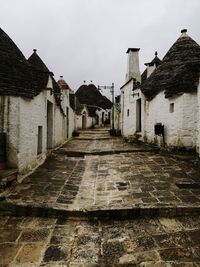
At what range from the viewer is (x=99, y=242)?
389 centimetres

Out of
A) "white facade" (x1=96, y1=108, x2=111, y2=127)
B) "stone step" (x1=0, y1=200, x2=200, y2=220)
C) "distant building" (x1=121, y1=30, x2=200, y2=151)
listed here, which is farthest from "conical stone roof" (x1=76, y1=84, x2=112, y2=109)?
"stone step" (x1=0, y1=200, x2=200, y2=220)

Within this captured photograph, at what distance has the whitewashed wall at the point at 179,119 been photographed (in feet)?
31.0

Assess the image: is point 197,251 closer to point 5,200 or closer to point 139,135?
point 5,200

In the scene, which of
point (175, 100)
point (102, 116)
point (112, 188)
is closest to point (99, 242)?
point (112, 188)

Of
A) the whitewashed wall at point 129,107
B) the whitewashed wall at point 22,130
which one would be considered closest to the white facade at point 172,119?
the whitewashed wall at point 129,107

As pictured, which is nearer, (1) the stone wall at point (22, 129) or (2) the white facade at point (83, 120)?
(1) the stone wall at point (22, 129)

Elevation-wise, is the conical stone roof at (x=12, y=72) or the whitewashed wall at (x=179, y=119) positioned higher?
the conical stone roof at (x=12, y=72)

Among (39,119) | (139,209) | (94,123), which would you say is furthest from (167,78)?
(94,123)

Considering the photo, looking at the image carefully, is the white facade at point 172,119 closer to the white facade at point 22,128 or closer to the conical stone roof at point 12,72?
the white facade at point 22,128

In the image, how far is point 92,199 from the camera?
549cm

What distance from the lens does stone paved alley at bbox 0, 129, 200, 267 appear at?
3463 mm

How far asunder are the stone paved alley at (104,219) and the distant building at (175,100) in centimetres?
227

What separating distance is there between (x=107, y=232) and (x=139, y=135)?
10061mm

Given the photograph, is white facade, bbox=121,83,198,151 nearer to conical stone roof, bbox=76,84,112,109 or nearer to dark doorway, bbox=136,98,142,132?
dark doorway, bbox=136,98,142,132
